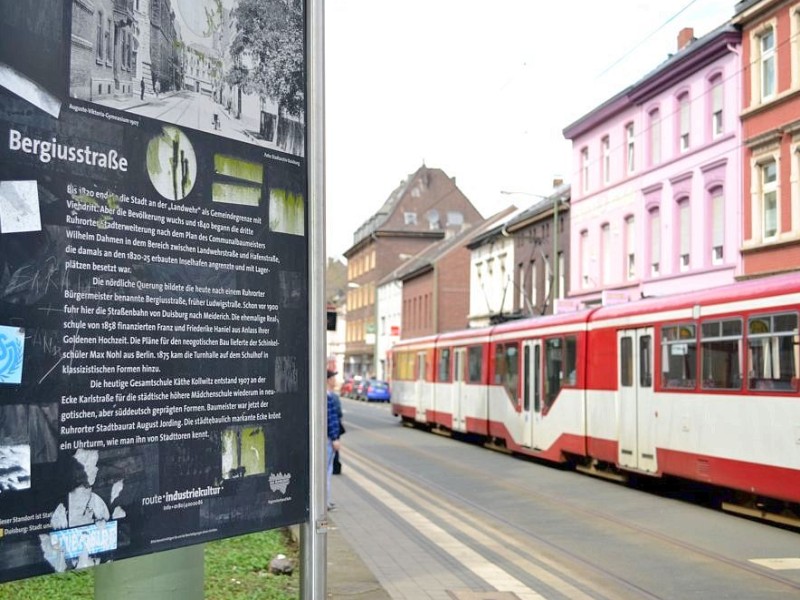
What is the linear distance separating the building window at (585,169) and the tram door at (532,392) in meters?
18.5

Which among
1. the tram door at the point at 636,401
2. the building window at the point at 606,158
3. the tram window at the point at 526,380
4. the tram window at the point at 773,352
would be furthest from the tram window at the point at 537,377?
the building window at the point at 606,158

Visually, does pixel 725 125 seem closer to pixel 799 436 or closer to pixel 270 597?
pixel 799 436

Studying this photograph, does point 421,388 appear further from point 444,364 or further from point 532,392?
point 532,392

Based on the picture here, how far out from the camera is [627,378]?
665 inches

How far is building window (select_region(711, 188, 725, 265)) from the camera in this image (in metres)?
29.2

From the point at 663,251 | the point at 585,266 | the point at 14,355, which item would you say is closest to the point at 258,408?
the point at 14,355

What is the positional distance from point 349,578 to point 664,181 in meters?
26.9

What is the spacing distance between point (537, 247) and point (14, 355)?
44.5m

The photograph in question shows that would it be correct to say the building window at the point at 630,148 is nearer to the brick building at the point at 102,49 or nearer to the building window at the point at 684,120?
the building window at the point at 684,120

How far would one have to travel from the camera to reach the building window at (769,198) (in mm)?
26750

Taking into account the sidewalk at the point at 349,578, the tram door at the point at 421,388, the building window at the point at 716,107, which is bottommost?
the sidewalk at the point at 349,578

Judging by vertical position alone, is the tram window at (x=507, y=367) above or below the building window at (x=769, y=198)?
below

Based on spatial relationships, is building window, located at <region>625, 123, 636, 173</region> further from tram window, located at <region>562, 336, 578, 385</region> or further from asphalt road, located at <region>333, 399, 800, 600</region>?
asphalt road, located at <region>333, 399, 800, 600</region>

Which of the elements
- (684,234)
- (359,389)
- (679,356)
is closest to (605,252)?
(684,234)
